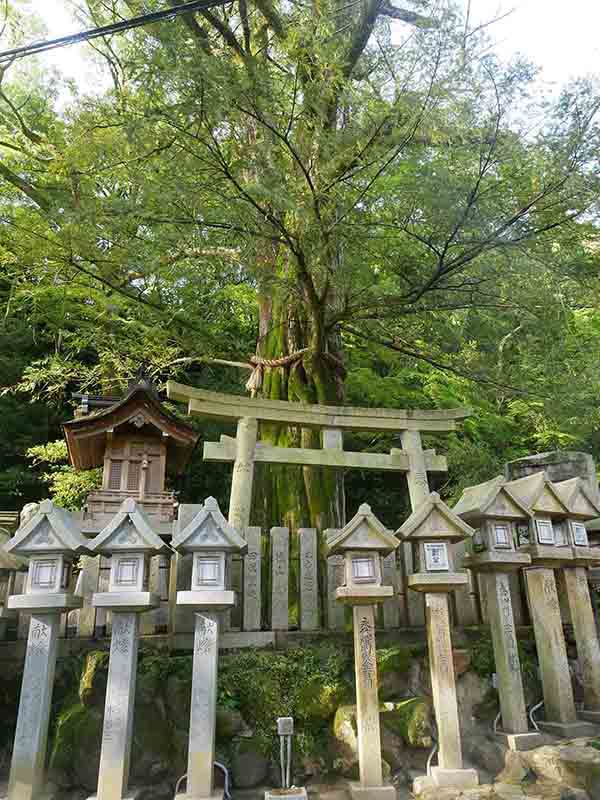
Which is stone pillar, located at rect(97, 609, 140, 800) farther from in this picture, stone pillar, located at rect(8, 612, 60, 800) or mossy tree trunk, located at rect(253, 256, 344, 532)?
mossy tree trunk, located at rect(253, 256, 344, 532)

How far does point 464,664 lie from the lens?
15.3 feet

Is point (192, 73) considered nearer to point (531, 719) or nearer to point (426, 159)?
point (426, 159)

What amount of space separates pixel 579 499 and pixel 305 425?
9.66ft

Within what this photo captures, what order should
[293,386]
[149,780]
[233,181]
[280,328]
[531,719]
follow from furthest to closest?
1. [280,328]
2. [293,386]
3. [233,181]
4. [531,719]
5. [149,780]

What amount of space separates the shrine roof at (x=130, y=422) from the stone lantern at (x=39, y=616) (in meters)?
7.09

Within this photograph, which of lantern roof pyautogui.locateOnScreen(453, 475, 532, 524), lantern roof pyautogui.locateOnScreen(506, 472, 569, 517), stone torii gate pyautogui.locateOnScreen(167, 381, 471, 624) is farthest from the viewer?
stone torii gate pyautogui.locateOnScreen(167, 381, 471, 624)

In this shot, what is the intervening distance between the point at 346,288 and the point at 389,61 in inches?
96.0

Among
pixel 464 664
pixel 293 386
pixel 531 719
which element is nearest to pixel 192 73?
pixel 293 386

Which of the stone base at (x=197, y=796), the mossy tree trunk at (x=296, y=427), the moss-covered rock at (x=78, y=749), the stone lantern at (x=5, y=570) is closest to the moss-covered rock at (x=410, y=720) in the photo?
the stone base at (x=197, y=796)

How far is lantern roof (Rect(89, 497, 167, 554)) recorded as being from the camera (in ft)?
12.7

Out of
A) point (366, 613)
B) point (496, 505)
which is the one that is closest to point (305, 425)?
point (496, 505)

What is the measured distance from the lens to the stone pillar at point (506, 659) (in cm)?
412

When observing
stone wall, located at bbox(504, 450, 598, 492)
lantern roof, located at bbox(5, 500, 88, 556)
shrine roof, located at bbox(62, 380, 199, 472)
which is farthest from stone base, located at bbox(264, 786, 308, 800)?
shrine roof, located at bbox(62, 380, 199, 472)

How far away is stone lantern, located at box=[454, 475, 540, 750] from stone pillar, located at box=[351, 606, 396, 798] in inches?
43.4
